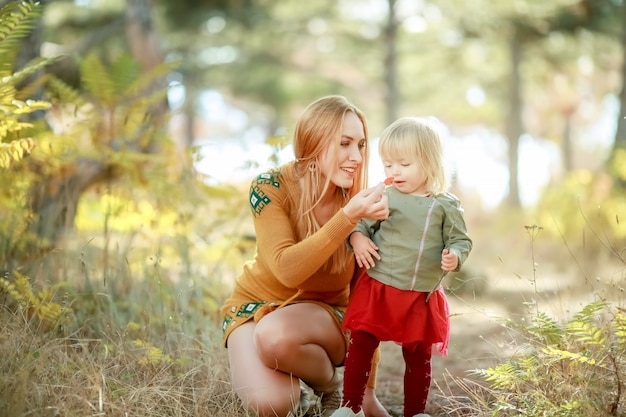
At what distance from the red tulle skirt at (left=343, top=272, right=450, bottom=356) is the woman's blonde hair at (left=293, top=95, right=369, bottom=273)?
294 millimetres

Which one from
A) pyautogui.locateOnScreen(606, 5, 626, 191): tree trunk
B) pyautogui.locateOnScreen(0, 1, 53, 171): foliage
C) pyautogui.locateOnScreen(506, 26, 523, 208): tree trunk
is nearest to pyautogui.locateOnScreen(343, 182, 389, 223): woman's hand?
pyautogui.locateOnScreen(0, 1, 53, 171): foliage

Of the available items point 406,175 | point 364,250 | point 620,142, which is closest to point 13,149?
point 364,250

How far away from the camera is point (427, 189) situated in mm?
2434

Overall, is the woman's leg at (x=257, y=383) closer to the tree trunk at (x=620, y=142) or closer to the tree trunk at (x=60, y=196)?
the tree trunk at (x=60, y=196)

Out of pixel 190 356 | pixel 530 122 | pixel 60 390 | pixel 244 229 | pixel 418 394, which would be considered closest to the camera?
pixel 60 390

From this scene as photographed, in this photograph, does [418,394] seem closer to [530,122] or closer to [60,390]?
[60,390]

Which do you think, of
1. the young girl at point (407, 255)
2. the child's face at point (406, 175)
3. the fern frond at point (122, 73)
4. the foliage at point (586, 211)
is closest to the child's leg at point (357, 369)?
the young girl at point (407, 255)

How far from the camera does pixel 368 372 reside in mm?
2418

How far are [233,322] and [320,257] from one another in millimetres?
586

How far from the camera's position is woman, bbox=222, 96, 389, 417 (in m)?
2.48

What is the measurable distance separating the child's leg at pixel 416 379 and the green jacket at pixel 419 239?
0.85 ft

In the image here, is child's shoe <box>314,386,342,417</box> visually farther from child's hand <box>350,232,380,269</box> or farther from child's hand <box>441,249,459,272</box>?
child's hand <box>441,249,459,272</box>

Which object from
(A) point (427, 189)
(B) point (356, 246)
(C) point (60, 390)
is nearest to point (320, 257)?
(B) point (356, 246)

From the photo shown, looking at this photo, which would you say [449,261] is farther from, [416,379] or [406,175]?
[416,379]
